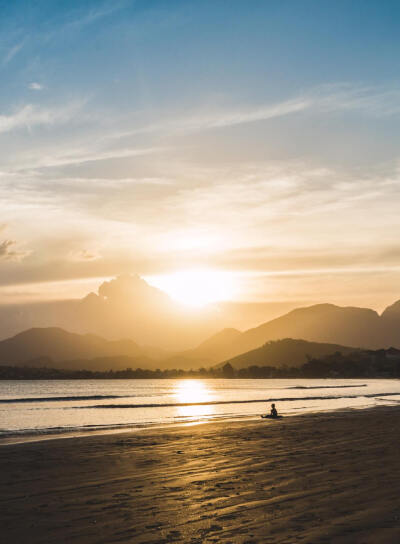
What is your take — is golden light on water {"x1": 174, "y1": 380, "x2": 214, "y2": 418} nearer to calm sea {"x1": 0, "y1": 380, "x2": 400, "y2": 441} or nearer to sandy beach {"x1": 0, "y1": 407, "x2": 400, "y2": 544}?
calm sea {"x1": 0, "y1": 380, "x2": 400, "y2": 441}

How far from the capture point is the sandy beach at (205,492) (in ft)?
34.2

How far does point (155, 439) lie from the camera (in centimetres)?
2898

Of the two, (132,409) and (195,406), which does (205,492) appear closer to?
(132,409)

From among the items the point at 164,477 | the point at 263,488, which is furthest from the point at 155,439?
the point at 263,488

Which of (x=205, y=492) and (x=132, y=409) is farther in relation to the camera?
(x=132, y=409)

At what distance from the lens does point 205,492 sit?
46.5ft

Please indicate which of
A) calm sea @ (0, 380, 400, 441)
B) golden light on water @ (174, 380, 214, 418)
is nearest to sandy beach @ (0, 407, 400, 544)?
calm sea @ (0, 380, 400, 441)

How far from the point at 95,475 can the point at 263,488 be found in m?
6.12

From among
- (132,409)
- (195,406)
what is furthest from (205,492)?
(195,406)

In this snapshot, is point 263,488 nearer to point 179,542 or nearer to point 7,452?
point 179,542

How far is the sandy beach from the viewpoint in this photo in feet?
34.2

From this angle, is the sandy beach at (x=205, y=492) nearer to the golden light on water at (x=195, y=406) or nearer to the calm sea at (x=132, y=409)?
the calm sea at (x=132, y=409)

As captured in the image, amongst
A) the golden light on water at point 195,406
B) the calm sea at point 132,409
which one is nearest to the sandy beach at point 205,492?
the calm sea at point 132,409

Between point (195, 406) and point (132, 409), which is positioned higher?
point (132, 409)
